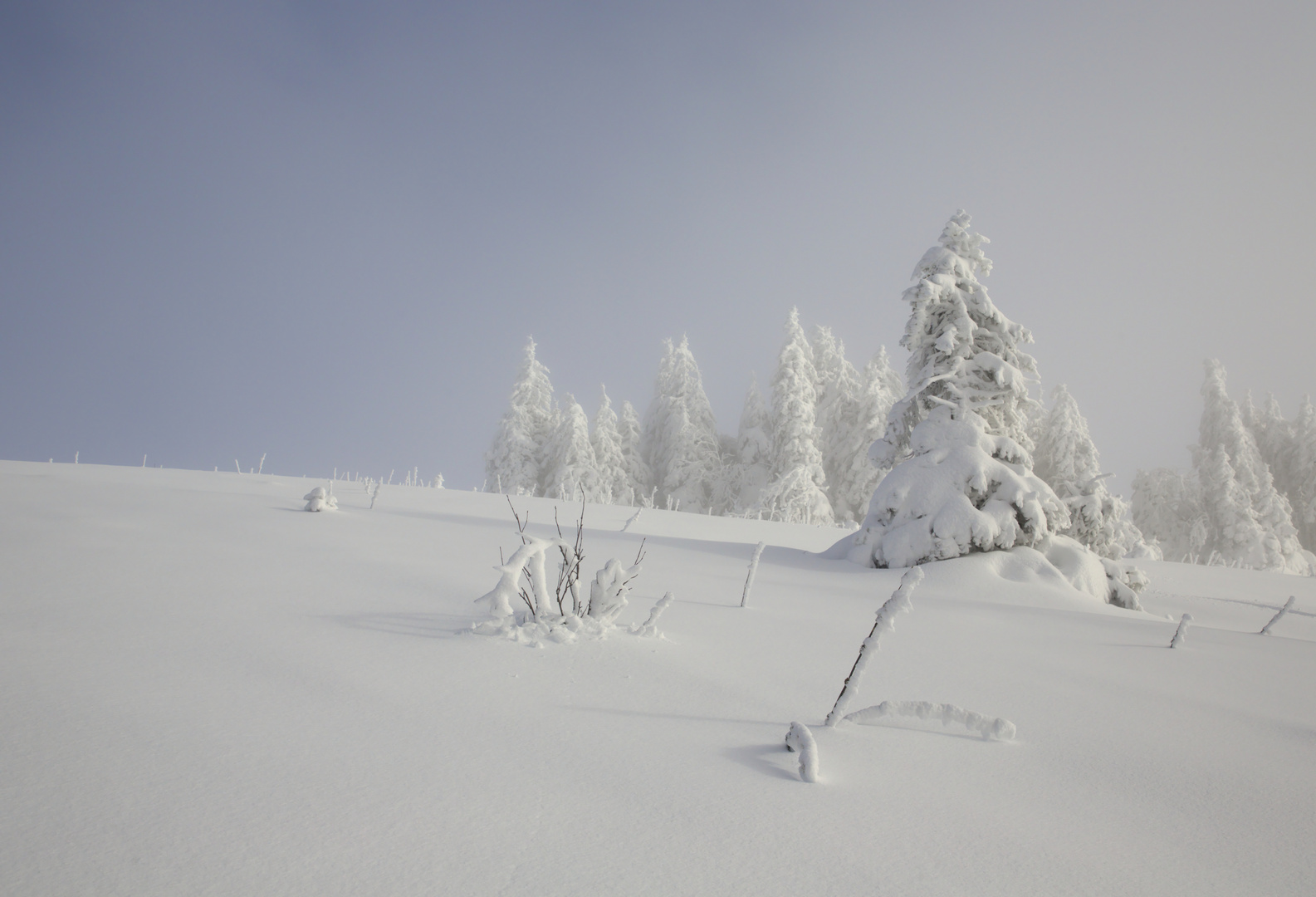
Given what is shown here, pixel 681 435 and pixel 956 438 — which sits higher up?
pixel 681 435

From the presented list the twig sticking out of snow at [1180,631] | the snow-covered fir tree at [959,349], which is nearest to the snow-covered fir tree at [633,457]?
the snow-covered fir tree at [959,349]

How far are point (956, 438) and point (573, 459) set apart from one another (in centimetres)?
2125

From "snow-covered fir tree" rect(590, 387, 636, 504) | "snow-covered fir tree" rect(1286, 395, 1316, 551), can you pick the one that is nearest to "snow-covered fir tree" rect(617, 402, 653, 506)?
"snow-covered fir tree" rect(590, 387, 636, 504)

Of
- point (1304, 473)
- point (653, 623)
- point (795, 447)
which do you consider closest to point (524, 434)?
point (795, 447)

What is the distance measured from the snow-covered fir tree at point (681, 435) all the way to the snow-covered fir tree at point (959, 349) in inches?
815

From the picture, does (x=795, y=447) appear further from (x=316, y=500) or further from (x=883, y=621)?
(x=883, y=621)

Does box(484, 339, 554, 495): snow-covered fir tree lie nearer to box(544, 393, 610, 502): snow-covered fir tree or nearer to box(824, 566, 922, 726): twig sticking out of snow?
box(544, 393, 610, 502): snow-covered fir tree

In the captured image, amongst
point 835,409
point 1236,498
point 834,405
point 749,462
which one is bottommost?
point 749,462

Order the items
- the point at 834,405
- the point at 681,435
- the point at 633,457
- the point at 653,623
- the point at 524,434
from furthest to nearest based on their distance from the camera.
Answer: the point at 633,457, the point at 834,405, the point at 681,435, the point at 524,434, the point at 653,623

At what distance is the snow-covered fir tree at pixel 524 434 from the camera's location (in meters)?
30.8

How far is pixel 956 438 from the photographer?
32.4 ft

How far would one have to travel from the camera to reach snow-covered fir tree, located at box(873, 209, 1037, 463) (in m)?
10.4

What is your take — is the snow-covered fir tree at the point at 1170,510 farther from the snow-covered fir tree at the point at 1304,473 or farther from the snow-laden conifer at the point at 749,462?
the snow-laden conifer at the point at 749,462

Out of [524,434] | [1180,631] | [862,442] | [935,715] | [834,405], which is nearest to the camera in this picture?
[935,715]
